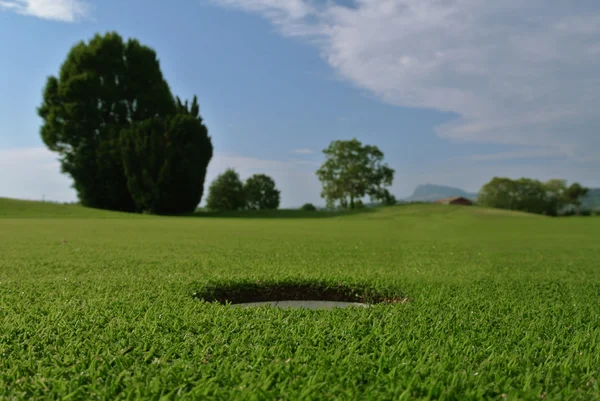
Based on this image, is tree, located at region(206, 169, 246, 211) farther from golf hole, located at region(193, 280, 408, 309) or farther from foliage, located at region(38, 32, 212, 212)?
golf hole, located at region(193, 280, 408, 309)

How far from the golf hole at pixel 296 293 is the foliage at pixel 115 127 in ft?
83.0

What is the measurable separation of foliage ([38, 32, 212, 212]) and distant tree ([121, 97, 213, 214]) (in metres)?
0.06

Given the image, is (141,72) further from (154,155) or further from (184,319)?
(184,319)

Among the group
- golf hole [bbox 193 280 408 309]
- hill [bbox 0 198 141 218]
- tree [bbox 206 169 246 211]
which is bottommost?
golf hole [bbox 193 280 408 309]

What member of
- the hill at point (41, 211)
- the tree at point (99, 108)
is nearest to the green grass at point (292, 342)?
the hill at point (41, 211)

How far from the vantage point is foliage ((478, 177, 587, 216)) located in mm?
57656

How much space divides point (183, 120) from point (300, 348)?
92.9 feet

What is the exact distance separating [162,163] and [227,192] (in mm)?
20285

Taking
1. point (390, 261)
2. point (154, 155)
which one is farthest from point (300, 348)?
point (154, 155)

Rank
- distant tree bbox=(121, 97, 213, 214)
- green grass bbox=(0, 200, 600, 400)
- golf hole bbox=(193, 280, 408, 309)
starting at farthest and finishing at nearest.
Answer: distant tree bbox=(121, 97, 213, 214)
golf hole bbox=(193, 280, 408, 309)
green grass bbox=(0, 200, 600, 400)

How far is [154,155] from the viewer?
88.7ft

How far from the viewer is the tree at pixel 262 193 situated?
56009 millimetres

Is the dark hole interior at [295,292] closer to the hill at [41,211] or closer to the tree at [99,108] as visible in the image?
the hill at [41,211]

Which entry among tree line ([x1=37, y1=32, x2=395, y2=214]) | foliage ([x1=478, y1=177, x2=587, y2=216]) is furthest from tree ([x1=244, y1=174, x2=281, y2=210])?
foliage ([x1=478, y1=177, x2=587, y2=216])
